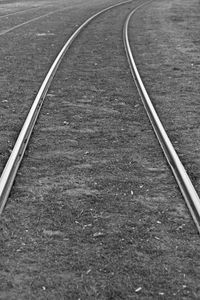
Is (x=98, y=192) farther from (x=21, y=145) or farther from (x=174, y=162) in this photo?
(x=21, y=145)

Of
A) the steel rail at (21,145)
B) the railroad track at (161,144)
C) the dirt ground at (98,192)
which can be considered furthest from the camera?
the steel rail at (21,145)

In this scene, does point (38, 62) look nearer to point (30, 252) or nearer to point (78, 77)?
point (78, 77)

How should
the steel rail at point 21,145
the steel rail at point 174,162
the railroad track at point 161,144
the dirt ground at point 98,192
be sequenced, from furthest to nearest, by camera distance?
the steel rail at point 21,145 → the railroad track at point 161,144 → the steel rail at point 174,162 → the dirt ground at point 98,192

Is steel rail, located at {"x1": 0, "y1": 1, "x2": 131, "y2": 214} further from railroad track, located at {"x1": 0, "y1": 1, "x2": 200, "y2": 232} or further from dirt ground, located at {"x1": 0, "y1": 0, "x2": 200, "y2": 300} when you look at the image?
dirt ground, located at {"x1": 0, "y1": 0, "x2": 200, "y2": 300}

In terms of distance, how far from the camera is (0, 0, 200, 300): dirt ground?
4586 mm

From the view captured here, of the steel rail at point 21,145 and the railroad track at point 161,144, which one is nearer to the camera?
the railroad track at point 161,144

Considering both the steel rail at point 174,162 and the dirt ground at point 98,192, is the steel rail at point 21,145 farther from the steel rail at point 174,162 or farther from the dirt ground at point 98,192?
the steel rail at point 174,162

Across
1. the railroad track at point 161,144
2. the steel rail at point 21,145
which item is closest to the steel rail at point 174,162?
the railroad track at point 161,144

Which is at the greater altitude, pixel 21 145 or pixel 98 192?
pixel 21 145

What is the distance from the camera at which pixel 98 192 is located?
635 centimetres

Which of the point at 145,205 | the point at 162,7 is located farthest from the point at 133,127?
the point at 162,7

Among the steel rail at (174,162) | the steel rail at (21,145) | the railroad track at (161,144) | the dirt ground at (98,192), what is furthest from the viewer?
the steel rail at (21,145)

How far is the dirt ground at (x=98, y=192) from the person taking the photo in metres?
4.59

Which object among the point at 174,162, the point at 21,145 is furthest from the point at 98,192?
the point at 21,145
